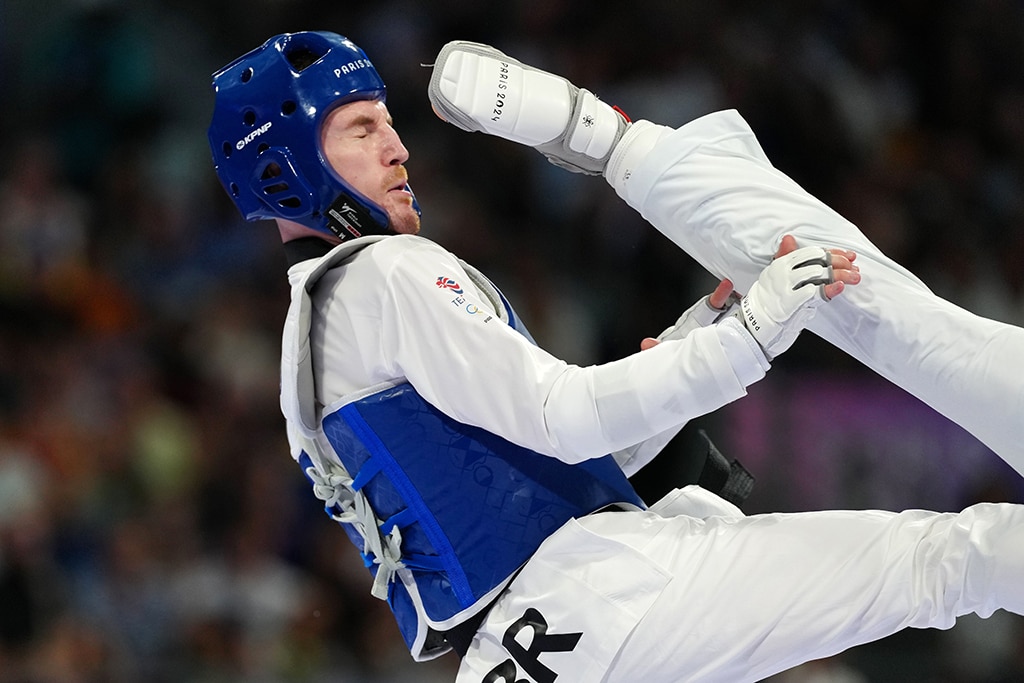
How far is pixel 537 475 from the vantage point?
11.0ft

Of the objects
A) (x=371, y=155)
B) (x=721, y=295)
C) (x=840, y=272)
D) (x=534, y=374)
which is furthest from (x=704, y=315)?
(x=371, y=155)

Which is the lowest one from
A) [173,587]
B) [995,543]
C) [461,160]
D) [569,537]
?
[173,587]

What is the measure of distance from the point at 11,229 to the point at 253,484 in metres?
2.43

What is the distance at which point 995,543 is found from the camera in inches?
122

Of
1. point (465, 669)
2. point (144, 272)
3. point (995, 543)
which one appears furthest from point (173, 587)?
point (995, 543)

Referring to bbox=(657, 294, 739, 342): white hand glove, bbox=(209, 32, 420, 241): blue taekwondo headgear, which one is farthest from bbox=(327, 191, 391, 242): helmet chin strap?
bbox=(657, 294, 739, 342): white hand glove

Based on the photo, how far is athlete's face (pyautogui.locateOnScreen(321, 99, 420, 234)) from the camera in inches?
144

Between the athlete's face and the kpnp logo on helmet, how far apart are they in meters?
0.16

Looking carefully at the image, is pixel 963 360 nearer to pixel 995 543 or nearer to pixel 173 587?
pixel 995 543

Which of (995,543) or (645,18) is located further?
(645,18)

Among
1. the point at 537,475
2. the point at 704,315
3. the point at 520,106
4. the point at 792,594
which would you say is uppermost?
the point at 520,106

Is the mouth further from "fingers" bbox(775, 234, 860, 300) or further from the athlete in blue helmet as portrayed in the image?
"fingers" bbox(775, 234, 860, 300)

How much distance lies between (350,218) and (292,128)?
0.31 m

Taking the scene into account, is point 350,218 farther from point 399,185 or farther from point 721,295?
point 721,295
